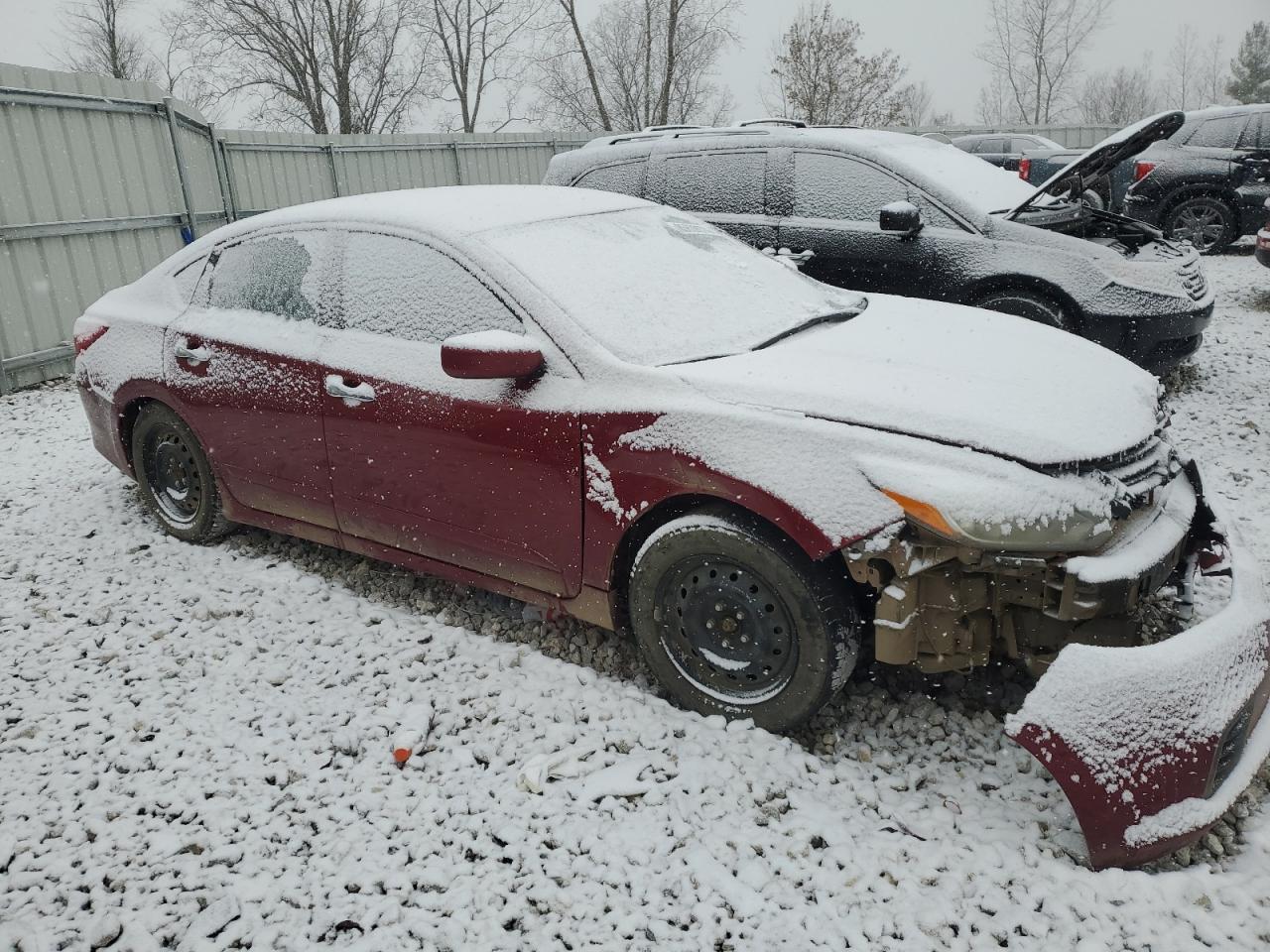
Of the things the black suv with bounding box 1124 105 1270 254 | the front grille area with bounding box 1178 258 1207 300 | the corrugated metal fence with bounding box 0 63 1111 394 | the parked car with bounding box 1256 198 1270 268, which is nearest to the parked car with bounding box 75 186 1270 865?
the front grille area with bounding box 1178 258 1207 300

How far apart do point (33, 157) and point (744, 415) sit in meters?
7.62

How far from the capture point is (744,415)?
9.01 ft

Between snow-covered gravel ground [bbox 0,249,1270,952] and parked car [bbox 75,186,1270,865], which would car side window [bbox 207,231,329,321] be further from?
snow-covered gravel ground [bbox 0,249,1270,952]

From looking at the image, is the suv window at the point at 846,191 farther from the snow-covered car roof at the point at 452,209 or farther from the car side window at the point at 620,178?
the snow-covered car roof at the point at 452,209

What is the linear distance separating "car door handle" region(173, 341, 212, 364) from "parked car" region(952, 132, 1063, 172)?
16385 millimetres

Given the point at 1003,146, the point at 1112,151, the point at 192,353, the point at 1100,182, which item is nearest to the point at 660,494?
the point at 192,353

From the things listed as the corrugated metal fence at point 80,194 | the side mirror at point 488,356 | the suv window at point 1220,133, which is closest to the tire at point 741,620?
the side mirror at point 488,356

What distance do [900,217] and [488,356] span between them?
3399 mm

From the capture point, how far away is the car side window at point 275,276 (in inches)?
149

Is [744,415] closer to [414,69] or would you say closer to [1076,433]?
[1076,433]

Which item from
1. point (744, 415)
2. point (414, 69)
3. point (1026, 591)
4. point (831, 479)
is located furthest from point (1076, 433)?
point (414, 69)

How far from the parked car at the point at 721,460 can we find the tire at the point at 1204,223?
30.7ft

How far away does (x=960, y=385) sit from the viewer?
2.79 metres

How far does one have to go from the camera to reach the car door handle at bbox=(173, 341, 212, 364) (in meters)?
4.06
